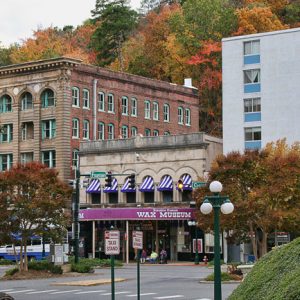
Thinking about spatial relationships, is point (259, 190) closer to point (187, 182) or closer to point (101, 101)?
point (187, 182)

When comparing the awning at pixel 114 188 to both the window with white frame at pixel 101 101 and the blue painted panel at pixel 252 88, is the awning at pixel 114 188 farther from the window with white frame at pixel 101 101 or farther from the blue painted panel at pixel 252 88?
the blue painted panel at pixel 252 88

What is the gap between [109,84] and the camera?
7800cm

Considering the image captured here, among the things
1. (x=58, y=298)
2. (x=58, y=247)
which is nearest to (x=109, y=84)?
(x=58, y=247)

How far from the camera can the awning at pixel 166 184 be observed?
221 feet

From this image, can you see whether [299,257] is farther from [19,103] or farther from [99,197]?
[19,103]

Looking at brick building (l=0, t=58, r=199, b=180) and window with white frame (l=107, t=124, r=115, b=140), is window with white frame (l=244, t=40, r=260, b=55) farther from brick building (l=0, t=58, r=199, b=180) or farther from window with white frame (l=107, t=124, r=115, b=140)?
window with white frame (l=107, t=124, r=115, b=140)

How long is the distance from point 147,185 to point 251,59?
13.9m

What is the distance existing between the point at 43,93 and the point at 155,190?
1504 cm

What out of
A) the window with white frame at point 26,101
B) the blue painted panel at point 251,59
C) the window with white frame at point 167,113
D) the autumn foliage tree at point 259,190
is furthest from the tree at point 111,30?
the autumn foliage tree at point 259,190

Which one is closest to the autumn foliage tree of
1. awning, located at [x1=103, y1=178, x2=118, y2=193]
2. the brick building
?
awning, located at [x1=103, y1=178, x2=118, y2=193]

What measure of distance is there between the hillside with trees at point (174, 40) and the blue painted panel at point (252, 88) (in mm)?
17780

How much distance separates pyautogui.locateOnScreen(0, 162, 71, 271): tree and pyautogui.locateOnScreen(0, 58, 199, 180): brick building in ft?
79.8

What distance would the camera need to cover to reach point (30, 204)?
46406mm

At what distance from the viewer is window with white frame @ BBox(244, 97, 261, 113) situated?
68.3 metres
